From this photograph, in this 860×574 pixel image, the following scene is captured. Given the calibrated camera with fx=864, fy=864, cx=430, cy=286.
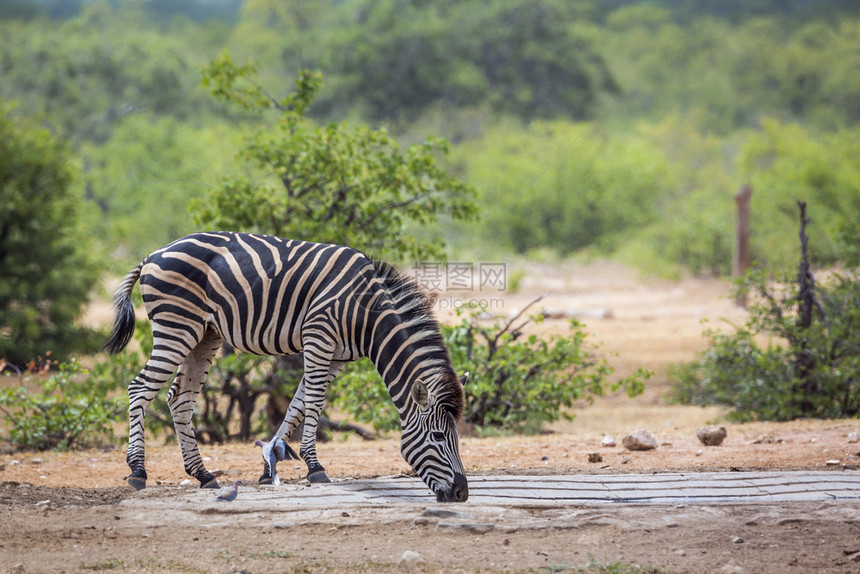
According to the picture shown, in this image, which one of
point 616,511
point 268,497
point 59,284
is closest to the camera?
point 616,511

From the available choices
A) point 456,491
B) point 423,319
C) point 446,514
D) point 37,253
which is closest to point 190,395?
point 423,319

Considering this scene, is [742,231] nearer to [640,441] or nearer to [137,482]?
[640,441]

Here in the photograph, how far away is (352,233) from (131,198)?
84.0ft

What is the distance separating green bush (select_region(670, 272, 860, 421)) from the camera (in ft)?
33.6

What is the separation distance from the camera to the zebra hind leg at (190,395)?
21.4 ft

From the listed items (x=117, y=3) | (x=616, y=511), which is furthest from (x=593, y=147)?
(x=117, y=3)

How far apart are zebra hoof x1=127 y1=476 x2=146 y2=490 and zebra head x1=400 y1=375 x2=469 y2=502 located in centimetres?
198

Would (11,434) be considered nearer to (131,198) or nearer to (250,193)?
(250,193)

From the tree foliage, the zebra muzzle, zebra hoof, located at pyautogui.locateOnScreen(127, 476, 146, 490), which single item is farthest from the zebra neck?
the tree foliage

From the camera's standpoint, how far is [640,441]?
7938 mm

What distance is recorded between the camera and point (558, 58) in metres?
51.9

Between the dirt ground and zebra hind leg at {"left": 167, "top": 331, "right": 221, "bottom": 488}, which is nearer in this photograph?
the dirt ground

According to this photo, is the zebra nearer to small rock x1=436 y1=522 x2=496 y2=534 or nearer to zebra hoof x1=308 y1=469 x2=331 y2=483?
zebra hoof x1=308 y1=469 x2=331 y2=483

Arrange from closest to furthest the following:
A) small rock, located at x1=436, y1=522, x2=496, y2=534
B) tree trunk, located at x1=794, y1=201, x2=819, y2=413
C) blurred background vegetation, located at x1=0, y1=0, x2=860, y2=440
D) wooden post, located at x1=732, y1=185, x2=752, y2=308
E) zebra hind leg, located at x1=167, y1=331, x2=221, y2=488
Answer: small rock, located at x1=436, y1=522, x2=496, y2=534
zebra hind leg, located at x1=167, y1=331, x2=221, y2=488
tree trunk, located at x1=794, y1=201, x2=819, y2=413
blurred background vegetation, located at x1=0, y1=0, x2=860, y2=440
wooden post, located at x1=732, y1=185, x2=752, y2=308
